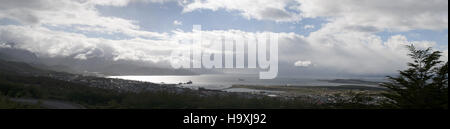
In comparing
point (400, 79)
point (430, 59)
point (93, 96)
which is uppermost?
point (430, 59)

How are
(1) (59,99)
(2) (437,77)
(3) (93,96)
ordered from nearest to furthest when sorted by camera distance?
(2) (437,77) < (1) (59,99) < (3) (93,96)
